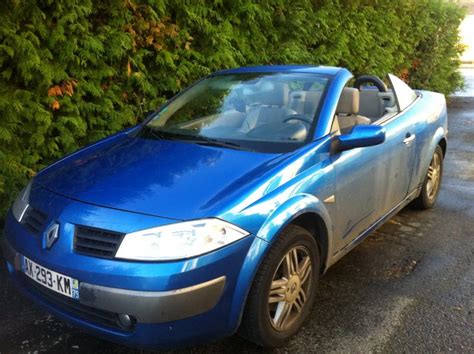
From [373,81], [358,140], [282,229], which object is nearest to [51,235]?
[282,229]

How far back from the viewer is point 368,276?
12.0ft

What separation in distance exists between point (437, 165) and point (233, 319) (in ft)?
11.5

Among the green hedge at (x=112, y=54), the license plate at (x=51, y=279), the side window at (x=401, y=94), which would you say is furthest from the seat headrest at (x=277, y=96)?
the green hedge at (x=112, y=54)

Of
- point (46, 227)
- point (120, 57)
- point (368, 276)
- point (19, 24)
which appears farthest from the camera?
point (120, 57)

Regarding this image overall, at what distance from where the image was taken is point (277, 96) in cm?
360

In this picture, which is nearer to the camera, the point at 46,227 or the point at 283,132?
the point at 46,227

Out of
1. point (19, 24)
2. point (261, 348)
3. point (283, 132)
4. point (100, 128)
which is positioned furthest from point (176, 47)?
point (261, 348)

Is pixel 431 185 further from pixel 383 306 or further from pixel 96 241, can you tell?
pixel 96 241

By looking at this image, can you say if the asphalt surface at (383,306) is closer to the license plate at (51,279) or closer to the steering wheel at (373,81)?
the license plate at (51,279)

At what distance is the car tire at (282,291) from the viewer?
8.18ft

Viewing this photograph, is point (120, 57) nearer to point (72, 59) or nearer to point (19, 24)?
point (72, 59)

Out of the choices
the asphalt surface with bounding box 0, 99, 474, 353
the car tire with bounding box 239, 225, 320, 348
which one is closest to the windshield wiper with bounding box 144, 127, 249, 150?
the car tire with bounding box 239, 225, 320, 348

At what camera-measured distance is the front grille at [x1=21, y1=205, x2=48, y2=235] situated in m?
2.57

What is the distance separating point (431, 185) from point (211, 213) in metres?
3.41
